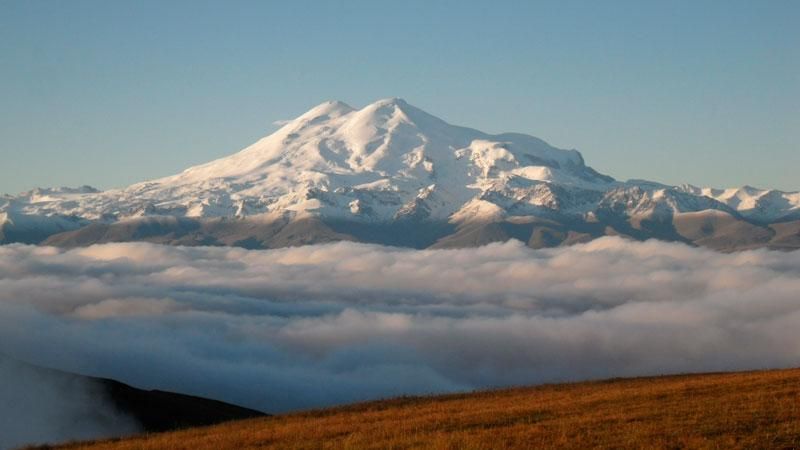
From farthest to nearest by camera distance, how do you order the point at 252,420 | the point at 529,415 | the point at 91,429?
the point at 91,429
the point at 252,420
the point at 529,415

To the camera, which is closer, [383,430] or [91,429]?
[383,430]

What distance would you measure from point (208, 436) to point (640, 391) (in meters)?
23.1

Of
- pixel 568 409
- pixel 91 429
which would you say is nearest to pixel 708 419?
pixel 568 409

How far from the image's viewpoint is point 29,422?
124m

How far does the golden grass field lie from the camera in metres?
44.2

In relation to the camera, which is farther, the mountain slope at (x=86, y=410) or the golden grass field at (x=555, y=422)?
the mountain slope at (x=86, y=410)

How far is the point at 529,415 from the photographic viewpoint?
54875 mm

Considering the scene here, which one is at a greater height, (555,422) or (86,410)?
(86,410)

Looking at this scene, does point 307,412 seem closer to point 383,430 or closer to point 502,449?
point 383,430

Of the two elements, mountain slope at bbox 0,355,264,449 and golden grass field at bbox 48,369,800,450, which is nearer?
golden grass field at bbox 48,369,800,450

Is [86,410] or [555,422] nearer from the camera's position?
[555,422]

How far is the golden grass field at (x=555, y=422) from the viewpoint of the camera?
44.2m

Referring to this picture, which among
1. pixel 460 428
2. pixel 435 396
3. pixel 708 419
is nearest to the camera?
pixel 708 419

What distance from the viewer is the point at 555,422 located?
2000 inches
